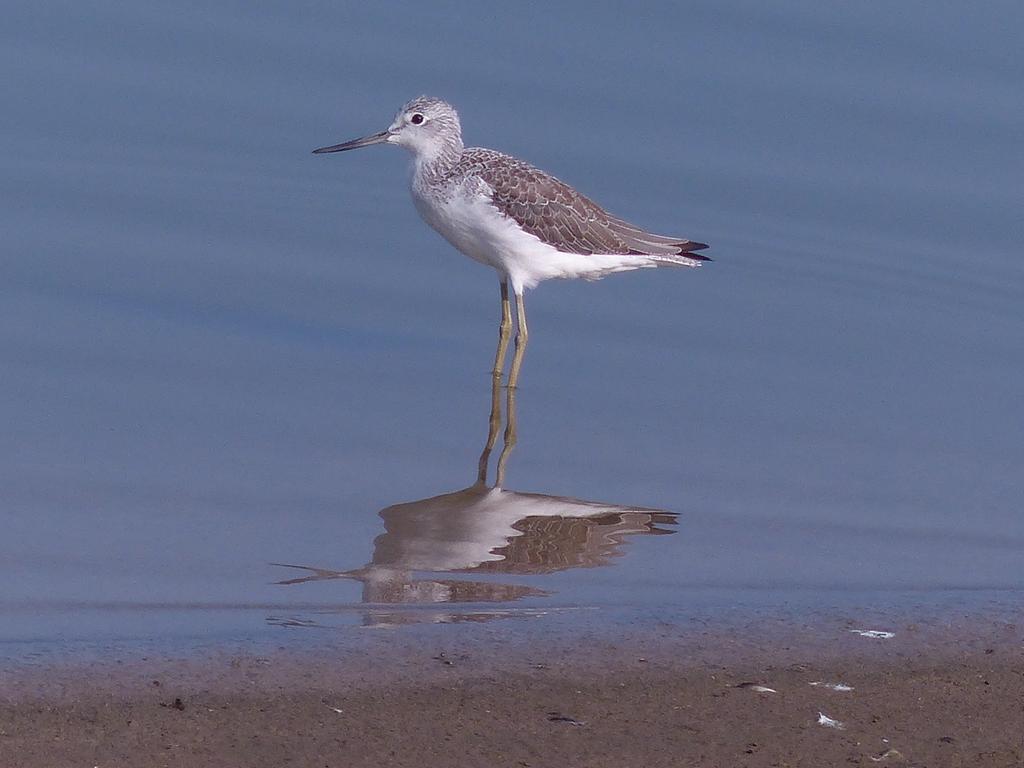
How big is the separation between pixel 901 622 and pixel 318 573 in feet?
6.82

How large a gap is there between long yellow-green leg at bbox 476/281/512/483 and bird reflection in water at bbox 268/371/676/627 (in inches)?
1.4

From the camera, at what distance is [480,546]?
22.1 feet

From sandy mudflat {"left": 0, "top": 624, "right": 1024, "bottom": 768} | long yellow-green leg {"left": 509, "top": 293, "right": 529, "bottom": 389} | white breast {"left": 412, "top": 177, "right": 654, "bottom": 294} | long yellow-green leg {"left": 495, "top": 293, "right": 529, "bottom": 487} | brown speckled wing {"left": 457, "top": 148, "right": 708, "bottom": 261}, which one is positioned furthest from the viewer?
brown speckled wing {"left": 457, "top": 148, "right": 708, "bottom": 261}

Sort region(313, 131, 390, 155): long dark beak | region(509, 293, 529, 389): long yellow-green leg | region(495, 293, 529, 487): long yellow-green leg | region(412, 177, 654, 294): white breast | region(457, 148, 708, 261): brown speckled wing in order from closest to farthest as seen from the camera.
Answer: region(495, 293, 529, 487): long yellow-green leg
region(509, 293, 529, 389): long yellow-green leg
region(412, 177, 654, 294): white breast
region(457, 148, 708, 261): brown speckled wing
region(313, 131, 390, 155): long dark beak

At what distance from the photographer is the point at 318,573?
6293 mm

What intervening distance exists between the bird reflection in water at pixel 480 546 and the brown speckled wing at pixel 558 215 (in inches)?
87.2

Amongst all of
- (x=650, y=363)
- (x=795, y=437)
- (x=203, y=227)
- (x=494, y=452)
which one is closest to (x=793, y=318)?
(x=650, y=363)

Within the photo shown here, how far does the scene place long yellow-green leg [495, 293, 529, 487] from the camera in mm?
7719

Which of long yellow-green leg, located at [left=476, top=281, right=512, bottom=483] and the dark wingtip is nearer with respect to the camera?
long yellow-green leg, located at [left=476, top=281, right=512, bottom=483]

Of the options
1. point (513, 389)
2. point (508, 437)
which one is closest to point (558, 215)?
point (513, 389)

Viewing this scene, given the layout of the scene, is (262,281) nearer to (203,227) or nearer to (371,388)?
(203,227)

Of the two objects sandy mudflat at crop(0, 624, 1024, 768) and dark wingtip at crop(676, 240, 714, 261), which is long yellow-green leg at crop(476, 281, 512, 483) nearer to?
dark wingtip at crop(676, 240, 714, 261)

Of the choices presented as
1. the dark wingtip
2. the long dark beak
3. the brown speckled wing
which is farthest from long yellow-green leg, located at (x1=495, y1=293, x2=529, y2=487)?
the long dark beak

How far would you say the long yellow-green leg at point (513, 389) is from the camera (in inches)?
304
